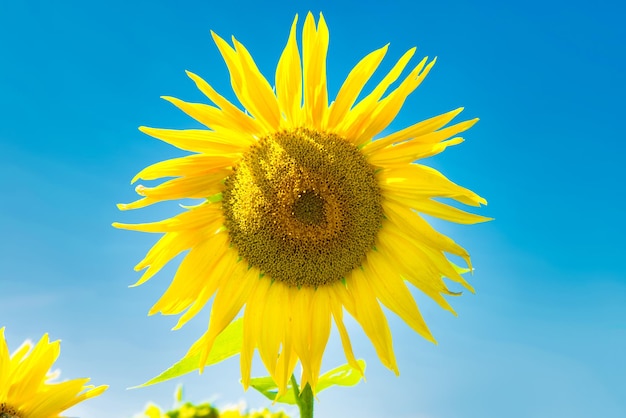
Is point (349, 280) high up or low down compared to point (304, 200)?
down

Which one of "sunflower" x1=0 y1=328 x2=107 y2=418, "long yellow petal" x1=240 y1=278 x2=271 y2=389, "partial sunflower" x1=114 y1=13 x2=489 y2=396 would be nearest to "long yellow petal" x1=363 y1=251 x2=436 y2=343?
"partial sunflower" x1=114 y1=13 x2=489 y2=396

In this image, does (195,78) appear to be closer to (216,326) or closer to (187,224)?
(187,224)

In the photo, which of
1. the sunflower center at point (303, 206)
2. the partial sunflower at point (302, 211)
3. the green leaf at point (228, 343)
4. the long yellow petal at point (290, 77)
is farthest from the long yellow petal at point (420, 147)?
the green leaf at point (228, 343)

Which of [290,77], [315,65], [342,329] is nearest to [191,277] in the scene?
[342,329]

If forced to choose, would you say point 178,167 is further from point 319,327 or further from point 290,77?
point 319,327

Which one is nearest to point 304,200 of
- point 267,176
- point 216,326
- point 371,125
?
point 267,176

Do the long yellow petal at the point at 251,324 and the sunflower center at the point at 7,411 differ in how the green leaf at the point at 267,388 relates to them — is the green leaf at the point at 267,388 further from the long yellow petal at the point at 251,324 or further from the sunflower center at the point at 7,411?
the sunflower center at the point at 7,411

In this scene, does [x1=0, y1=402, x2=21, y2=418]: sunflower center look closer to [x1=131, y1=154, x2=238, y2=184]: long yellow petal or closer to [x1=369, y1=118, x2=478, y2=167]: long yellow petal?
[x1=131, y1=154, x2=238, y2=184]: long yellow petal
